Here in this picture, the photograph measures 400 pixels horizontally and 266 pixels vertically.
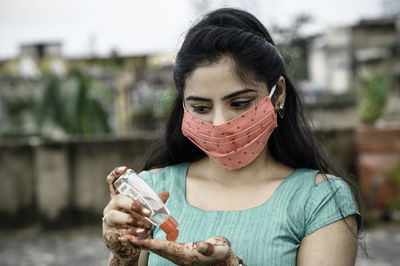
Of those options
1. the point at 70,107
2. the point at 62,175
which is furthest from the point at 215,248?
the point at 70,107

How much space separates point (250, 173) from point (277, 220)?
265 mm

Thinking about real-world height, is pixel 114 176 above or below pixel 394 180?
above

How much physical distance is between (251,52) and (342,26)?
16.0m

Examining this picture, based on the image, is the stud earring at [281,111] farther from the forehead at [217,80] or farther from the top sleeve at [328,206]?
the top sleeve at [328,206]

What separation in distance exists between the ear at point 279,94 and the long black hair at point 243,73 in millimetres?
33

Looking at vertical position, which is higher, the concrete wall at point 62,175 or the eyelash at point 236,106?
the eyelash at point 236,106

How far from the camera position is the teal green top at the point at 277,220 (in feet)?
5.27

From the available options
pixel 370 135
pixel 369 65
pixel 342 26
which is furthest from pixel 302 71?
pixel 342 26

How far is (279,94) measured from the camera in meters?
1.90

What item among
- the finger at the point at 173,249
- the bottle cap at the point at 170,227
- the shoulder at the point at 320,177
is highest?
the shoulder at the point at 320,177

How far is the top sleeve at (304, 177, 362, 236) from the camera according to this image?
1609mm

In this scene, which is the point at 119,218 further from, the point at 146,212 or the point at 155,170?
the point at 155,170

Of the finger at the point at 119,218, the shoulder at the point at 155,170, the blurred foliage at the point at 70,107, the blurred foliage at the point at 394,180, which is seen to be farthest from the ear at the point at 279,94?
the blurred foliage at the point at 70,107

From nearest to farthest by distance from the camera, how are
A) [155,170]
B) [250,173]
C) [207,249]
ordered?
[207,249] → [250,173] → [155,170]
